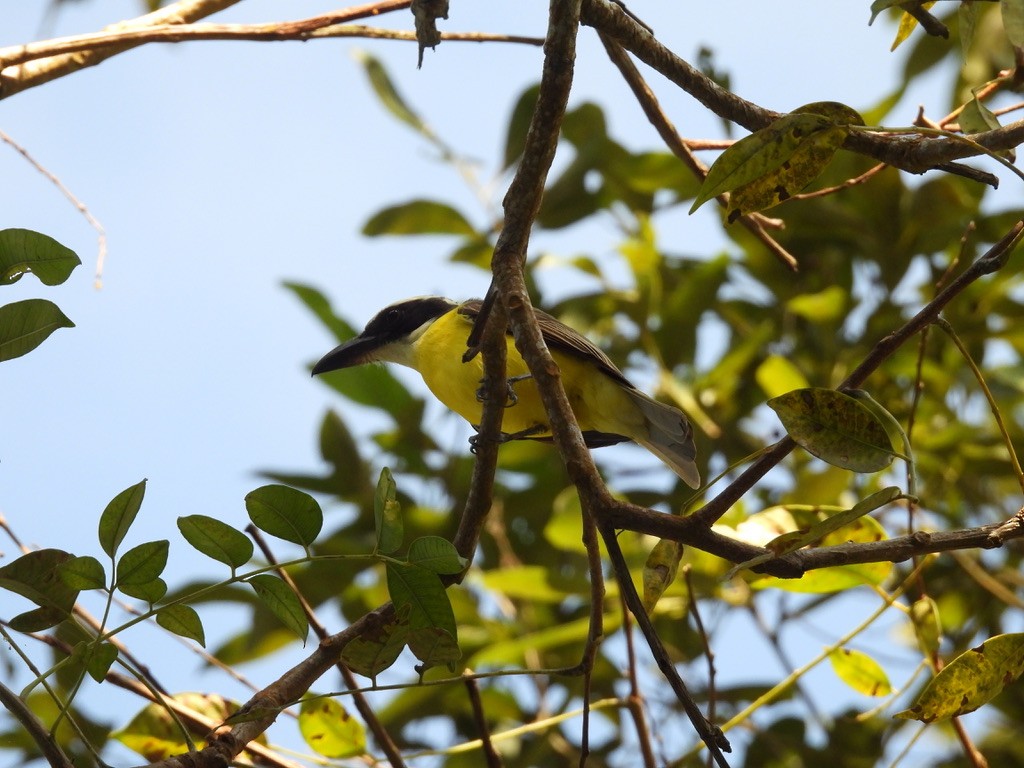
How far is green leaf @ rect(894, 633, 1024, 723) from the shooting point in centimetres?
142

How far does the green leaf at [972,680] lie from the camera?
1.42 m

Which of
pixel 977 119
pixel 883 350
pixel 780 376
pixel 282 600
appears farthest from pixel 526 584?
pixel 977 119

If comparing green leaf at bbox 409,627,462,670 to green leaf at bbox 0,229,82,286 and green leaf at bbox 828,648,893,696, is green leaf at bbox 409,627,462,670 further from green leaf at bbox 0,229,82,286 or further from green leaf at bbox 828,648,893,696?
green leaf at bbox 828,648,893,696

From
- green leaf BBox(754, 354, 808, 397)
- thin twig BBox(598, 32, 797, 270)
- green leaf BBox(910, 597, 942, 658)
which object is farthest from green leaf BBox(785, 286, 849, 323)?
green leaf BBox(910, 597, 942, 658)

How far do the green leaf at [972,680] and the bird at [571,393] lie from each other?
1599 mm

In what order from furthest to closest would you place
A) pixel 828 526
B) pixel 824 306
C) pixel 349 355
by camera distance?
pixel 349 355
pixel 824 306
pixel 828 526

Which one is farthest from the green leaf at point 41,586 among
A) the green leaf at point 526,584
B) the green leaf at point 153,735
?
the green leaf at point 526,584

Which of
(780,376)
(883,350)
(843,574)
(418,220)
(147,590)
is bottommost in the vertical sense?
(147,590)

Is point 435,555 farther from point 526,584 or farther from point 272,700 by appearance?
point 526,584

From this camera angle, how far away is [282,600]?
157 centimetres

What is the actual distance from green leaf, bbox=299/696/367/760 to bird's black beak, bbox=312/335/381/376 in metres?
1.90

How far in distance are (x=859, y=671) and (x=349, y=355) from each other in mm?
2287

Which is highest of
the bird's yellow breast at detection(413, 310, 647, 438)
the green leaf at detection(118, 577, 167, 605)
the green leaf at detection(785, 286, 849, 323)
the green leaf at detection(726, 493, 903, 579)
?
the green leaf at detection(785, 286, 849, 323)

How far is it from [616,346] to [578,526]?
1.20 metres
